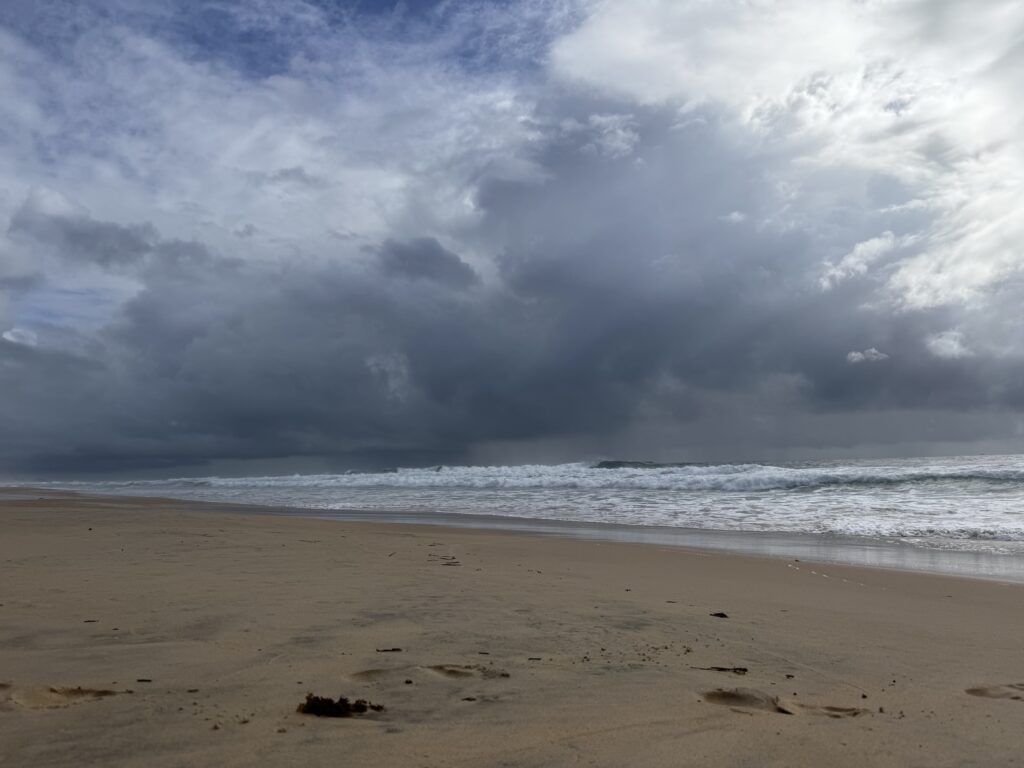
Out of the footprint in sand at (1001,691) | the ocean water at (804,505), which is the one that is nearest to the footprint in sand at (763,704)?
the footprint in sand at (1001,691)

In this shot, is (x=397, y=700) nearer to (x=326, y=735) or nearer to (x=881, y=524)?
(x=326, y=735)

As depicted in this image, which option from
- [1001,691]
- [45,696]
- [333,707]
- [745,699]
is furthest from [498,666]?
[1001,691]

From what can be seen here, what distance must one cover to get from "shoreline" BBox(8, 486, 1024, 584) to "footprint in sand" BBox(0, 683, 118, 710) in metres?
9.02

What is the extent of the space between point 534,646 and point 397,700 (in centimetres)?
137

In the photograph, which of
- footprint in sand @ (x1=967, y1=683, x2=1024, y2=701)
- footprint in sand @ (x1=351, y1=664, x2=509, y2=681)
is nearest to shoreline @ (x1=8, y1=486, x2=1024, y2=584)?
footprint in sand @ (x1=967, y1=683, x2=1024, y2=701)

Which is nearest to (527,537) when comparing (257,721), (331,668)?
(331,668)

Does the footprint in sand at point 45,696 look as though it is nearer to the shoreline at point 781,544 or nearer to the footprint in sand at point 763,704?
the footprint in sand at point 763,704

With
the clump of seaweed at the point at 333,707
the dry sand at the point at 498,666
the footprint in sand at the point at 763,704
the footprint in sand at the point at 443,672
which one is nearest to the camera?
the dry sand at the point at 498,666

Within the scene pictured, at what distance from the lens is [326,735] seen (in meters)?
3.00

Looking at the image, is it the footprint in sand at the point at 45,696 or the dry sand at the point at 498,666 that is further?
the footprint in sand at the point at 45,696

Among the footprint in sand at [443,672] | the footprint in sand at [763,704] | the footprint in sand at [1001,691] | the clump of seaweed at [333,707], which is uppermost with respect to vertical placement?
the clump of seaweed at [333,707]

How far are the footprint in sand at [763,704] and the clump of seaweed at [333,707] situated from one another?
5.35 ft

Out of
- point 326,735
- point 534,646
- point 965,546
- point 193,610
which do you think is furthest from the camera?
point 965,546

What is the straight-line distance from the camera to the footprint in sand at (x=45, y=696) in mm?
3336
